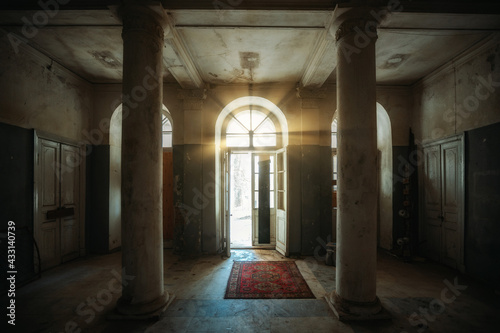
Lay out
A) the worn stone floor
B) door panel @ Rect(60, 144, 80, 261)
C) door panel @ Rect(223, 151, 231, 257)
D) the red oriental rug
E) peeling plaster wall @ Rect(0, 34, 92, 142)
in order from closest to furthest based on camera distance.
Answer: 1. the worn stone floor
2. the red oriental rug
3. peeling plaster wall @ Rect(0, 34, 92, 142)
4. door panel @ Rect(60, 144, 80, 261)
5. door panel @ Rect(223, 151, 231, 257)

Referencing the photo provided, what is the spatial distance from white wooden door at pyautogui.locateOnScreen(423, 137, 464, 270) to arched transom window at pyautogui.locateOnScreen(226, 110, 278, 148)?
11.9ft

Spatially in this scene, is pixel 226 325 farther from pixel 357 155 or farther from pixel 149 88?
pixel 149 88

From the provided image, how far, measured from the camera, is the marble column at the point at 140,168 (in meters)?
3.13

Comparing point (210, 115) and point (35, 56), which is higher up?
point (35, 56)

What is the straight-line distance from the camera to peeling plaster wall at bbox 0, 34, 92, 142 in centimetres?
413

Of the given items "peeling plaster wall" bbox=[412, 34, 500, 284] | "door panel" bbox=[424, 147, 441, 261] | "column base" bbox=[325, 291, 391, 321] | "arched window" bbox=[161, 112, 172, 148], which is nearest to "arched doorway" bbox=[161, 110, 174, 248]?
"arched window" bbox=[161, 112, 172, 148]

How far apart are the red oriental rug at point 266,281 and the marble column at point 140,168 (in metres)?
1.26

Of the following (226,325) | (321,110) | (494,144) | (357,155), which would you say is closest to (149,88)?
(357,155)

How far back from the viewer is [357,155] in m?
3.15

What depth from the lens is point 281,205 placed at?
6336mm

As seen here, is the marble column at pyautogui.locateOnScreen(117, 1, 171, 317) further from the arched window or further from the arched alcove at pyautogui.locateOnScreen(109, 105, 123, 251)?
the arched window

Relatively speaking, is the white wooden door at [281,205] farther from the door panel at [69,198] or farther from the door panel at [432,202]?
the door panel at [69,198]

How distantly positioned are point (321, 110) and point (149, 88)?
166 inches

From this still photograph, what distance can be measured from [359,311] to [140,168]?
10.5ft
